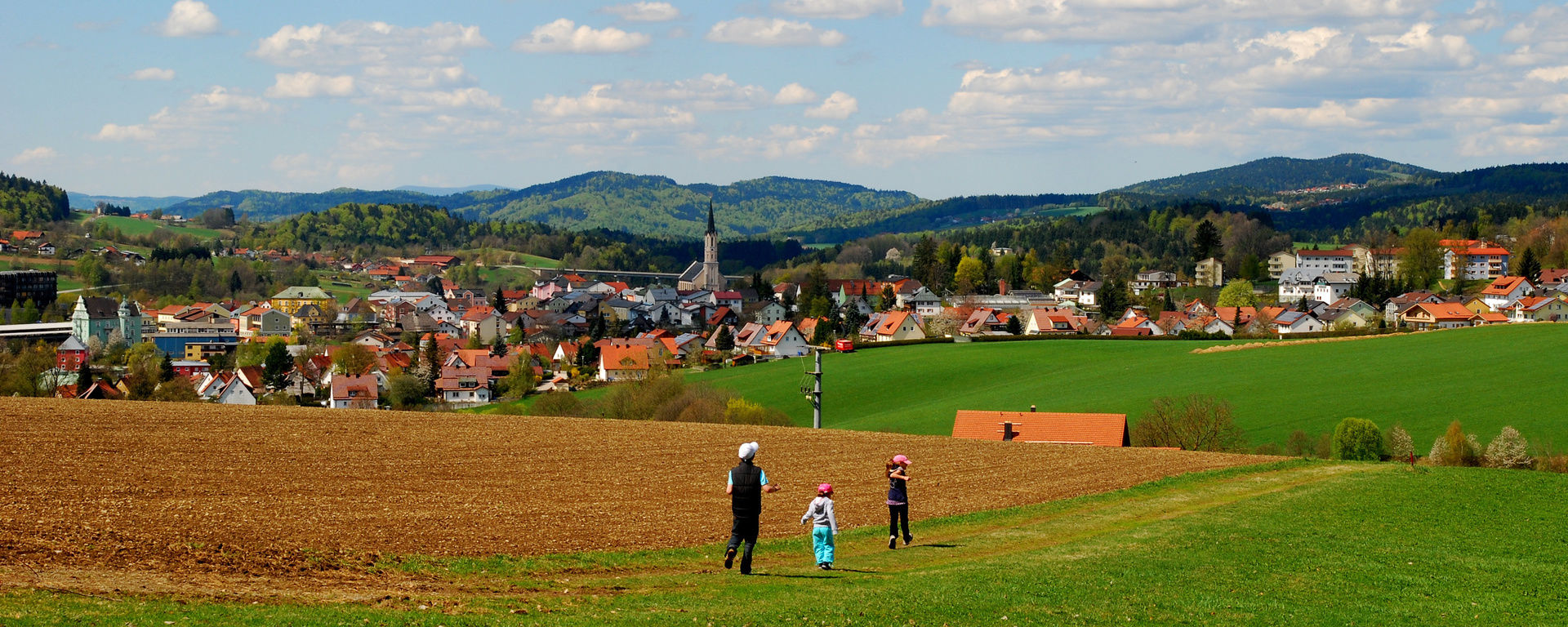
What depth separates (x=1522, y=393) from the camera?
51.8 m

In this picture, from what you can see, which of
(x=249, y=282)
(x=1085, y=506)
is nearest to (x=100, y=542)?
(x=1085, y=506)

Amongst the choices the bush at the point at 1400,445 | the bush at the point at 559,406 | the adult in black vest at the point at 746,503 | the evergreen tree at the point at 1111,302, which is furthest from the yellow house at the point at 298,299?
the adult in black vest at the point at 746,503

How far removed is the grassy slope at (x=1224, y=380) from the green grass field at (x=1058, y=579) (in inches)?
1120

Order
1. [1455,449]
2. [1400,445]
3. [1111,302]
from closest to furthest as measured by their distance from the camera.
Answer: [1455,449]
[1400,445]
[1111,302]

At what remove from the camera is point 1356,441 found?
41594 millimetres

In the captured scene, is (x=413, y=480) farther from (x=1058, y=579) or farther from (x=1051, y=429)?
(x=1051, y=429)

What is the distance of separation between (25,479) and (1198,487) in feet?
65.3

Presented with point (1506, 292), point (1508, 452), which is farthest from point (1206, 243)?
point (1508, 452)

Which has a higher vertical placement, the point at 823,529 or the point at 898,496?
the point at 898,496

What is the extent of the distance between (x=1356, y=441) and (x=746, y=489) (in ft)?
108

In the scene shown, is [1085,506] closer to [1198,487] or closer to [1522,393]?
[1198,487]

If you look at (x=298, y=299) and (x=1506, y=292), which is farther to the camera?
(x=298, y=299)

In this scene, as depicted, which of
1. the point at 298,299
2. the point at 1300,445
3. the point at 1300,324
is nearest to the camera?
the point at 1300,445

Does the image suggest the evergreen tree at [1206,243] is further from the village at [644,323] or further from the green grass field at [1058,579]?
the green grass field at [1058,579]
